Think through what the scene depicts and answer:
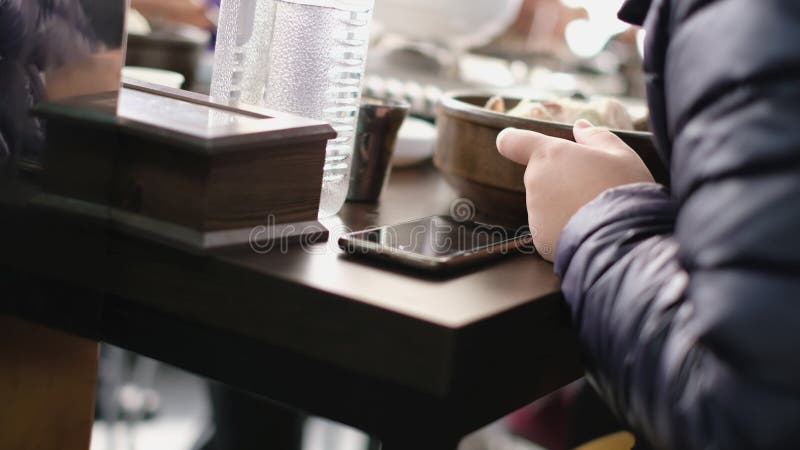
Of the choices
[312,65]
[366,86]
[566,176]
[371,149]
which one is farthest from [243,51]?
[366,86]

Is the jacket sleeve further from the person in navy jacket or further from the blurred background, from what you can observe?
the blurred background

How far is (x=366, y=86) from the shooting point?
1948 millimetres

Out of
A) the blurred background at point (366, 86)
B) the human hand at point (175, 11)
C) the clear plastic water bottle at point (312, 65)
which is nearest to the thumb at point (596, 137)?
the clear plastic water bottle at point (312, 65)

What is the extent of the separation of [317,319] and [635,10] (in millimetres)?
351

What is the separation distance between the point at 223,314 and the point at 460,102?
0.41 metres

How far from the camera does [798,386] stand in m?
0.57

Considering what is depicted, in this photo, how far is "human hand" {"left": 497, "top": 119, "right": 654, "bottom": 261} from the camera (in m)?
0.81

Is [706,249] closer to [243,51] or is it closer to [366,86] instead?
[243,51]

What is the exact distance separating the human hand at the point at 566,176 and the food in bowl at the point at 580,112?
0.54 feet

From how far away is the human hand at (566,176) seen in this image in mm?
807

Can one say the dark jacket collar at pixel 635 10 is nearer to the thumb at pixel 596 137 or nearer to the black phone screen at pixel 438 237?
the thumb at pixel 596 137

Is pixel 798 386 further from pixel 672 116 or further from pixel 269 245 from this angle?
pixel 269 245

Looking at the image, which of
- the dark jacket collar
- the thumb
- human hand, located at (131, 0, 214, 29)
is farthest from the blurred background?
the dark jacket collar

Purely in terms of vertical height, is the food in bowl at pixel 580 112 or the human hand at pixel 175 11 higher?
the food in bowl at pixel 580 112
